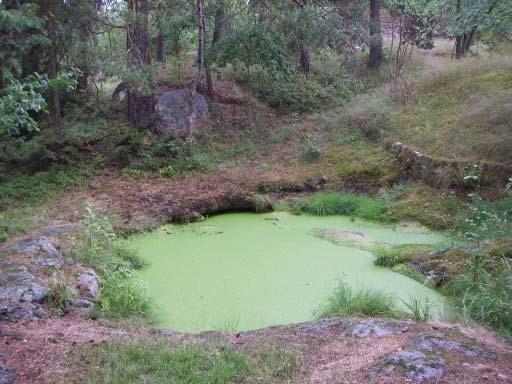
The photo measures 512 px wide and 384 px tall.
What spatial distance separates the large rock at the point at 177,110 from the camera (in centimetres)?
1120

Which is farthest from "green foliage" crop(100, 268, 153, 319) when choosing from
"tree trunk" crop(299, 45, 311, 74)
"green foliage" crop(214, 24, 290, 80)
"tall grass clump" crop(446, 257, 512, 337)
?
"tree trunk" crop(299, 45, 311, 74)

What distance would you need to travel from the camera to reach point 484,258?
469cm

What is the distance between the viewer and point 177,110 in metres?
11.5

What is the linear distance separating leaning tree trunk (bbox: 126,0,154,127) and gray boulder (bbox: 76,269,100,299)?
548 cm

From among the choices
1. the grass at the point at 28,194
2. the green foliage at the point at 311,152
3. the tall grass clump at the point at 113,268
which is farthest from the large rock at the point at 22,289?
the green foliage at the point at 311,152

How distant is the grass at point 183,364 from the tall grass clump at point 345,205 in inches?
186

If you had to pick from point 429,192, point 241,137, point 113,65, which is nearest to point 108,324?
point 429,192

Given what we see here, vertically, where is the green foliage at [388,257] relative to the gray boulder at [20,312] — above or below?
below

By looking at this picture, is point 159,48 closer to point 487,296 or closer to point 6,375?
point 487,296

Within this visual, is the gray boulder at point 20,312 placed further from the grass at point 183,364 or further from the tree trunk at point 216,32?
the tree trunk at point 216,32

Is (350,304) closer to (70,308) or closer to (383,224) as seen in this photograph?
(70,308)

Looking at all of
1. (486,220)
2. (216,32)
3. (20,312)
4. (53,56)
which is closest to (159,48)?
(216,32)

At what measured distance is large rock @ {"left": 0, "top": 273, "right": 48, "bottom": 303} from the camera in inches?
166

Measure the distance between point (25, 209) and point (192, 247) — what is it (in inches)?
115
